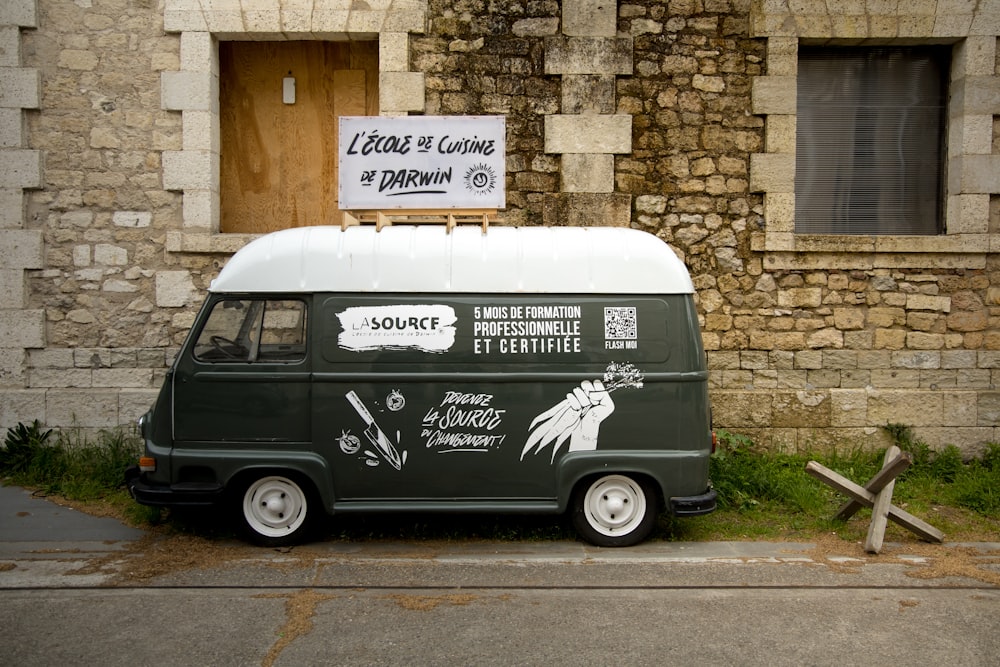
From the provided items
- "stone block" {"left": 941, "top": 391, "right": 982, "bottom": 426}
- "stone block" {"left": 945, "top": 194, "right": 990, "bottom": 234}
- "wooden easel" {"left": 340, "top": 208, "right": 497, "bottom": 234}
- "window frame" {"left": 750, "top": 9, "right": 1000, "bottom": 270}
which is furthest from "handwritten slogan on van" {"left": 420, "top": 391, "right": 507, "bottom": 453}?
"stone block" {"left": 945, "top": 194, "right": 990, "bottom": 234}

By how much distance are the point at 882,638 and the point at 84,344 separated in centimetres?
704

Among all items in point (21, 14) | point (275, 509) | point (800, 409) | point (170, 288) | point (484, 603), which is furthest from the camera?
point (800, 409)

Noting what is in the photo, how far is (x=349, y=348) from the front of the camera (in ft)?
18.7

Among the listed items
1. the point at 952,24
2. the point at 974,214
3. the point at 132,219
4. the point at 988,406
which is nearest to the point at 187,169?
→ the point at 132,219

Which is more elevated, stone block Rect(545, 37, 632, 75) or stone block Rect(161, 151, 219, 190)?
stone block Rect(545, 37, 632, 75)

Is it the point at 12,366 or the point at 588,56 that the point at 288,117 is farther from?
the point at 12,366

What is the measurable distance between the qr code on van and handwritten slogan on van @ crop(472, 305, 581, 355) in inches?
8.2

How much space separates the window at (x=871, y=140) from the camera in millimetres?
8164

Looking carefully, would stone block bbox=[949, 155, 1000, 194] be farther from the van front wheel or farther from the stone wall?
the van front wheel

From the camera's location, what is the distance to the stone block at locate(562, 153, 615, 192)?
786 centimetres

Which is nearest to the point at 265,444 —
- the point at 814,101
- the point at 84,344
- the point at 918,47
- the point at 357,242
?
the point at 357,242

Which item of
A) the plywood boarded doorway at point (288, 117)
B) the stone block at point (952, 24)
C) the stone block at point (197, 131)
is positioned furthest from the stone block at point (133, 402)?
the stone block at point (952, 24)

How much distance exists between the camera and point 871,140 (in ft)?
26.9

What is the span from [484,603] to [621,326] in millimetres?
2061
